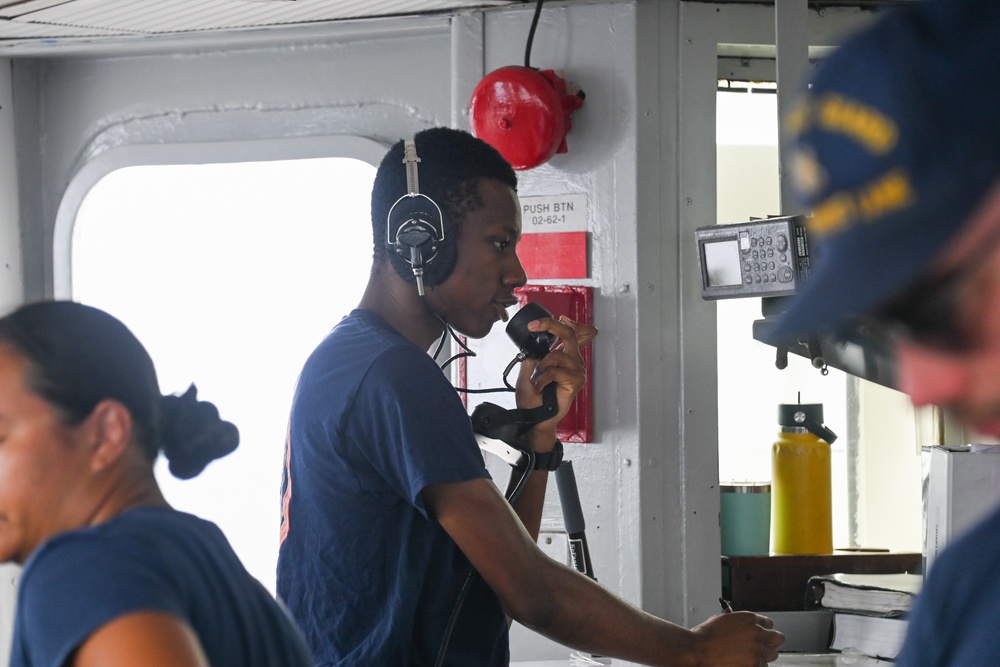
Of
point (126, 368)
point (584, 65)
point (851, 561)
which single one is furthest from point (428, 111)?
point (126, 368)

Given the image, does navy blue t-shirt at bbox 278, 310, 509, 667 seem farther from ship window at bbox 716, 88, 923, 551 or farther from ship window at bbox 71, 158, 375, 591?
ship window at bbox 716, 88, 923, 551

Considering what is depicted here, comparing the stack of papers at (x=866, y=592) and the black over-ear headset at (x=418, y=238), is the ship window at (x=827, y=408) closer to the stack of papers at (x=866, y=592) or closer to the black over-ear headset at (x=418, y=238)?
the stack of papers at (x=866, y=592)

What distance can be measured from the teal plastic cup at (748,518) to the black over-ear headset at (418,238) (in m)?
1.15

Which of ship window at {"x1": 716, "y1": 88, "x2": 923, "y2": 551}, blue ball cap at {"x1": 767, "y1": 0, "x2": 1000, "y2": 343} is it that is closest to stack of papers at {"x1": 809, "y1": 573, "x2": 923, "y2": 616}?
ship window at {"x1": 716, "y1": 88, "x2": 923, "y2": 551}

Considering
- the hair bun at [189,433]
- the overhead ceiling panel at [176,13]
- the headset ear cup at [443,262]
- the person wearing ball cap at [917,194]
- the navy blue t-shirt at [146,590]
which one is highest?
the overhead ceiling panel at [176,13]

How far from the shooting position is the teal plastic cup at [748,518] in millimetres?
2576

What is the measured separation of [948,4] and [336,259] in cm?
235

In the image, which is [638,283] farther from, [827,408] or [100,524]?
[100,524]

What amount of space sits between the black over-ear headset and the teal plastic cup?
1154 mm

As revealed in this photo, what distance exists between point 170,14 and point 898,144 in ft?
7.64

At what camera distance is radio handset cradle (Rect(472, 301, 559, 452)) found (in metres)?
1.90

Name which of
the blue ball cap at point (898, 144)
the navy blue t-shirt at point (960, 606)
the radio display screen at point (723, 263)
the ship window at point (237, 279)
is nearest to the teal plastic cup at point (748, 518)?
the radio display screen at point (723, 263)

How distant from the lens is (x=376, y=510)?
157cm

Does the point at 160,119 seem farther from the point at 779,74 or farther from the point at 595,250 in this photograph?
the point at 779,74
